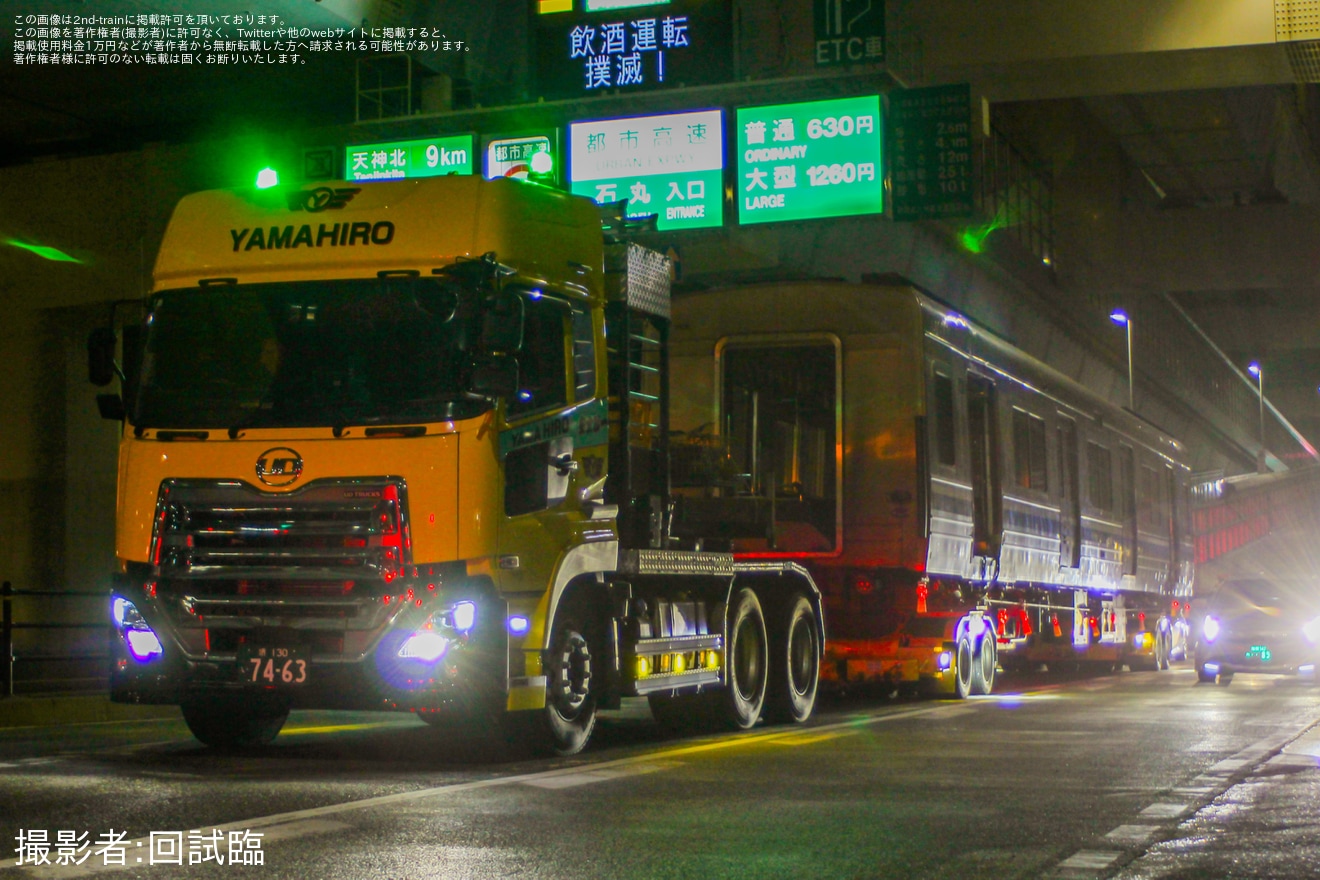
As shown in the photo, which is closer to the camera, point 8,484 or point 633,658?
point 633,658

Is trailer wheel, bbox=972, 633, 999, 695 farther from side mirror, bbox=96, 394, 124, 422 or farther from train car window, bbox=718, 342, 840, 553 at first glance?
side mirror, bbox=96, 394, 124, 422

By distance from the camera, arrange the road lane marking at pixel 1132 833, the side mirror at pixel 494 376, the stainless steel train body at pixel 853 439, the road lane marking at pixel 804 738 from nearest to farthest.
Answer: the road lane marking at pixel 1132 833 → the side mirror at pixel 494 376 → the road lane marking at pixel 804 738 → the stainless steel train body at pixel 853 439

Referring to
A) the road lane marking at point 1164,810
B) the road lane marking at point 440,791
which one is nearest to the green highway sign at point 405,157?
the road lane marking at point 440,791

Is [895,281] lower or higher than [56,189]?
lower

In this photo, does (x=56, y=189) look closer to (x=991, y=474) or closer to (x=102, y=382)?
(x=991, y=474)

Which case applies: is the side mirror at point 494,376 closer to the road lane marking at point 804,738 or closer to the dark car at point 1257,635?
the road lane marking at point 804,738

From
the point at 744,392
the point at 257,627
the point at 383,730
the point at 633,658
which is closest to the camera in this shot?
the point at 257,627

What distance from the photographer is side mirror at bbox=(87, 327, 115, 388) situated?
34.4 ft

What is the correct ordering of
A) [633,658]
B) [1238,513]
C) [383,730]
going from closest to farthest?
[633,658] < [383,730] < [1238,513]

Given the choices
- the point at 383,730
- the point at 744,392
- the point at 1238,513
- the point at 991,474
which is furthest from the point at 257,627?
the point at 1238,513

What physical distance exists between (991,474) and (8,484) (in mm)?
13265

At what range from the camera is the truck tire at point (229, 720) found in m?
11.4

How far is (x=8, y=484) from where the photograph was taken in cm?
2417

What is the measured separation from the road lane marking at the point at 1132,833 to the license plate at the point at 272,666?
4599 mm
